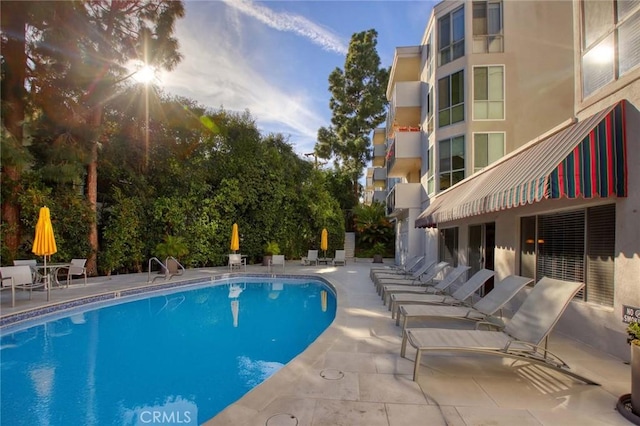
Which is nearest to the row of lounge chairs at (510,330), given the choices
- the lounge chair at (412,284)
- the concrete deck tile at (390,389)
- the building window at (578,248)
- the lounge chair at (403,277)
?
the concrete deck tile at (390,389)

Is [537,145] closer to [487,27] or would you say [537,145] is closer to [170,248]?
[487,27]

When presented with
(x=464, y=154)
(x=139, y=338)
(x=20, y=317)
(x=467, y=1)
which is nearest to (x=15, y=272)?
(x=20, y=317)

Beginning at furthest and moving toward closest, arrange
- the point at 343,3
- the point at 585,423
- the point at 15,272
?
the point at 343,3
the point at 15,272
the point at 585,423

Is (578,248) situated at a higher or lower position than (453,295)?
higher

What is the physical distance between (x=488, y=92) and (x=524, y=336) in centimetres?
1351

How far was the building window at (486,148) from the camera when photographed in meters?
15.1

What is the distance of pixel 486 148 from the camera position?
15.2 m

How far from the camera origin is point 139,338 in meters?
8.34

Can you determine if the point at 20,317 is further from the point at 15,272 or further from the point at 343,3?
the point at 343,3

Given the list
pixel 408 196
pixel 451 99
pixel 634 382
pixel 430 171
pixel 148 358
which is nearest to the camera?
pixel 634 382

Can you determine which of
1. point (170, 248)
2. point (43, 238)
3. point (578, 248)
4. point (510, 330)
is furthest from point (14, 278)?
point (578, 248)

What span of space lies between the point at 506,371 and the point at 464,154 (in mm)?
12114

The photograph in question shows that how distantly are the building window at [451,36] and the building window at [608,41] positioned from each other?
1005cm

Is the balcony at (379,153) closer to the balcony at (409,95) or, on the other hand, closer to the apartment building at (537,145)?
the apartment building at (537,145)
